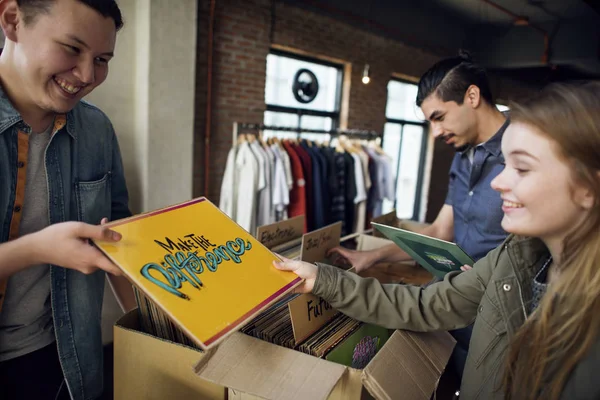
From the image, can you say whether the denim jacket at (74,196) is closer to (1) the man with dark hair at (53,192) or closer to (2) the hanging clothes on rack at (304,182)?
(1) the man with dark hair at (53,192)

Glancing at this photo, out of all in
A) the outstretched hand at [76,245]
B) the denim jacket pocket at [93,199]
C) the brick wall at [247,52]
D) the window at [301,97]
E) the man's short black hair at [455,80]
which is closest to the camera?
the outstretched hand at [76,245]

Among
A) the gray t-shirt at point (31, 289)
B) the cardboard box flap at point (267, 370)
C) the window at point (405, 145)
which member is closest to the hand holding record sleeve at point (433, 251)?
the cardboard box flap at point (267, 370)

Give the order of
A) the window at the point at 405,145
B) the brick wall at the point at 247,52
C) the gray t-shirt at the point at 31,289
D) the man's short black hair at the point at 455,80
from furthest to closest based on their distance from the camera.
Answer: the window at the point at 405,145 < the brick wall at the point at 247,52 < the man's short black hair at the point at 455,80 < the gray t-shirt at the point at 31,289

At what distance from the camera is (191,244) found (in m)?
0.87

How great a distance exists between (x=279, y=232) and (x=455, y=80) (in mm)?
965

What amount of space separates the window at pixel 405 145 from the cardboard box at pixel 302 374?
17.1 ft

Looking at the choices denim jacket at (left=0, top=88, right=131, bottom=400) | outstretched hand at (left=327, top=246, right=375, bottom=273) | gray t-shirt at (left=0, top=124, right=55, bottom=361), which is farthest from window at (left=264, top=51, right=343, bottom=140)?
gray t-shirt at (left=0, top=124, right=55, bottom=361)

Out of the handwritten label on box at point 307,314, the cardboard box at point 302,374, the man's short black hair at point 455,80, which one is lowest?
the cardboard box at point 302,374

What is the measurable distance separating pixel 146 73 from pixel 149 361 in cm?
243

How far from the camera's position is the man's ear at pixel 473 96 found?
5.43 ft

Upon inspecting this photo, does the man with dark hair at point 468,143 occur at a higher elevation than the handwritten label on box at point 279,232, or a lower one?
higher

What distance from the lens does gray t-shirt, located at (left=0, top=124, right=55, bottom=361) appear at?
1.00 metres

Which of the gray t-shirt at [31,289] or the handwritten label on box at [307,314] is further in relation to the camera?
the gray t-shirt at [31,289]

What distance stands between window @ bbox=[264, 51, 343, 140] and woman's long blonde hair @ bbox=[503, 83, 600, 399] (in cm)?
358
